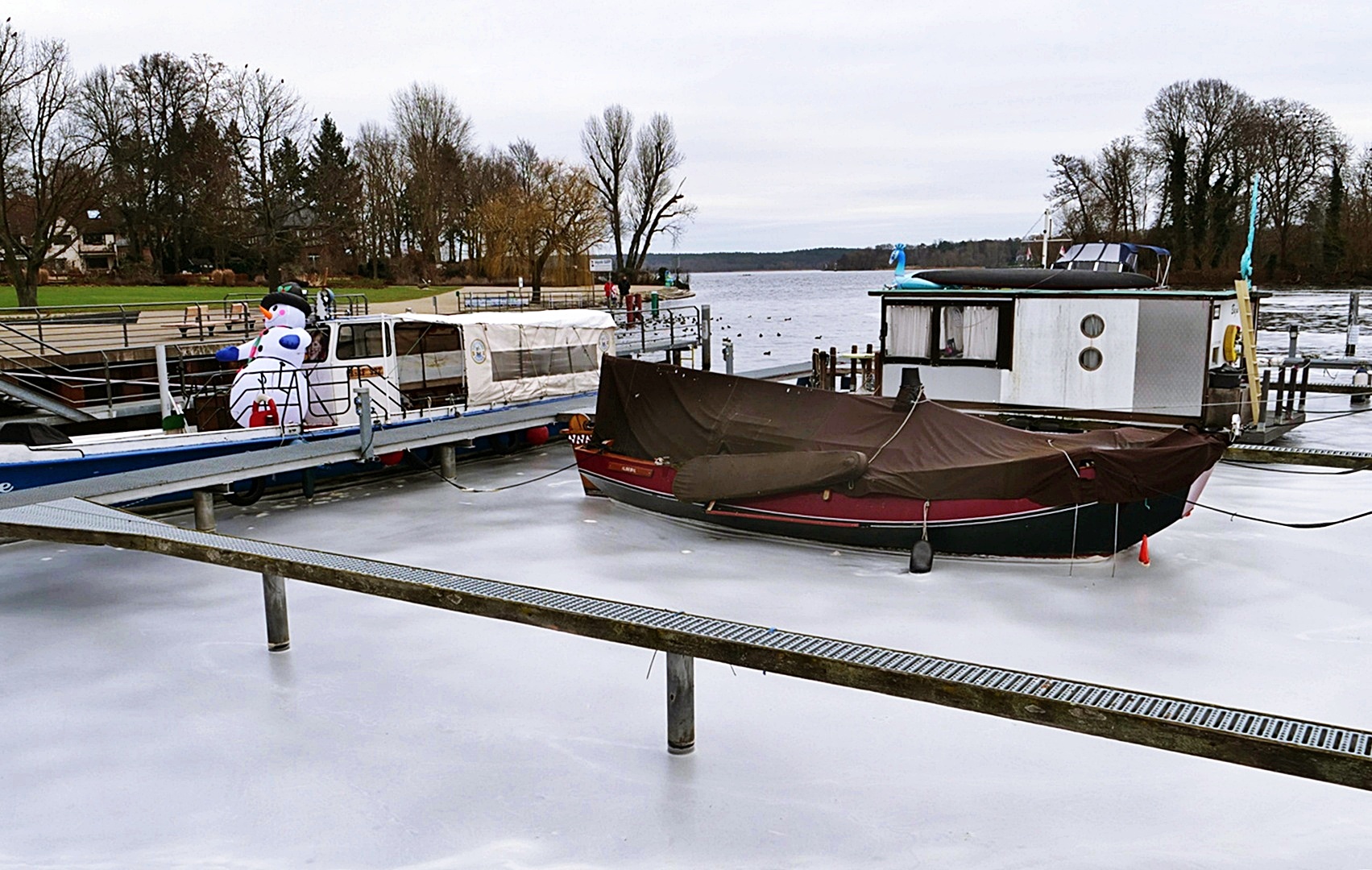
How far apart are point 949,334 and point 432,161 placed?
5577 cm

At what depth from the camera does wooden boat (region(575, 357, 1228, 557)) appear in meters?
11.4

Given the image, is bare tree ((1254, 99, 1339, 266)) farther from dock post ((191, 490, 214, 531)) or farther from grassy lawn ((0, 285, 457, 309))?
dock post ((191, 490, 214, 531))

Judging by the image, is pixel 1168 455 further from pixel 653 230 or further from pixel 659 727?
pixel 653 230

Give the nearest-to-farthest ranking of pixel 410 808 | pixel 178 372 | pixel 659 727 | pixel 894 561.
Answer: pixel 410 808 < pixel 659 727 < pixel 894 561 < pixel 178 372

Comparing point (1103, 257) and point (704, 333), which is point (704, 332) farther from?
point (1103, 257)

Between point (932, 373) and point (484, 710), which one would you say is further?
point (932, 373)

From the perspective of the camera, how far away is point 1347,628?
981cm

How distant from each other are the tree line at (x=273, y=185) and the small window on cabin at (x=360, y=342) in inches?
896

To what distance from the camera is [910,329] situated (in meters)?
17.6

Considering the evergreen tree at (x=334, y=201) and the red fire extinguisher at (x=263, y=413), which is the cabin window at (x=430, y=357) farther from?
the evergreen tree at (x=334, y=201)

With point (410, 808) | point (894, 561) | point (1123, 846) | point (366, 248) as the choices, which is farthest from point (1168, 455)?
point (366, 248)

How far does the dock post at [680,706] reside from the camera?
23.0 feet

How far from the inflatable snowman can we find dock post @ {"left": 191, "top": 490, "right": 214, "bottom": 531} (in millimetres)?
2384

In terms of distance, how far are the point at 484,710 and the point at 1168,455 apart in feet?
24.5
